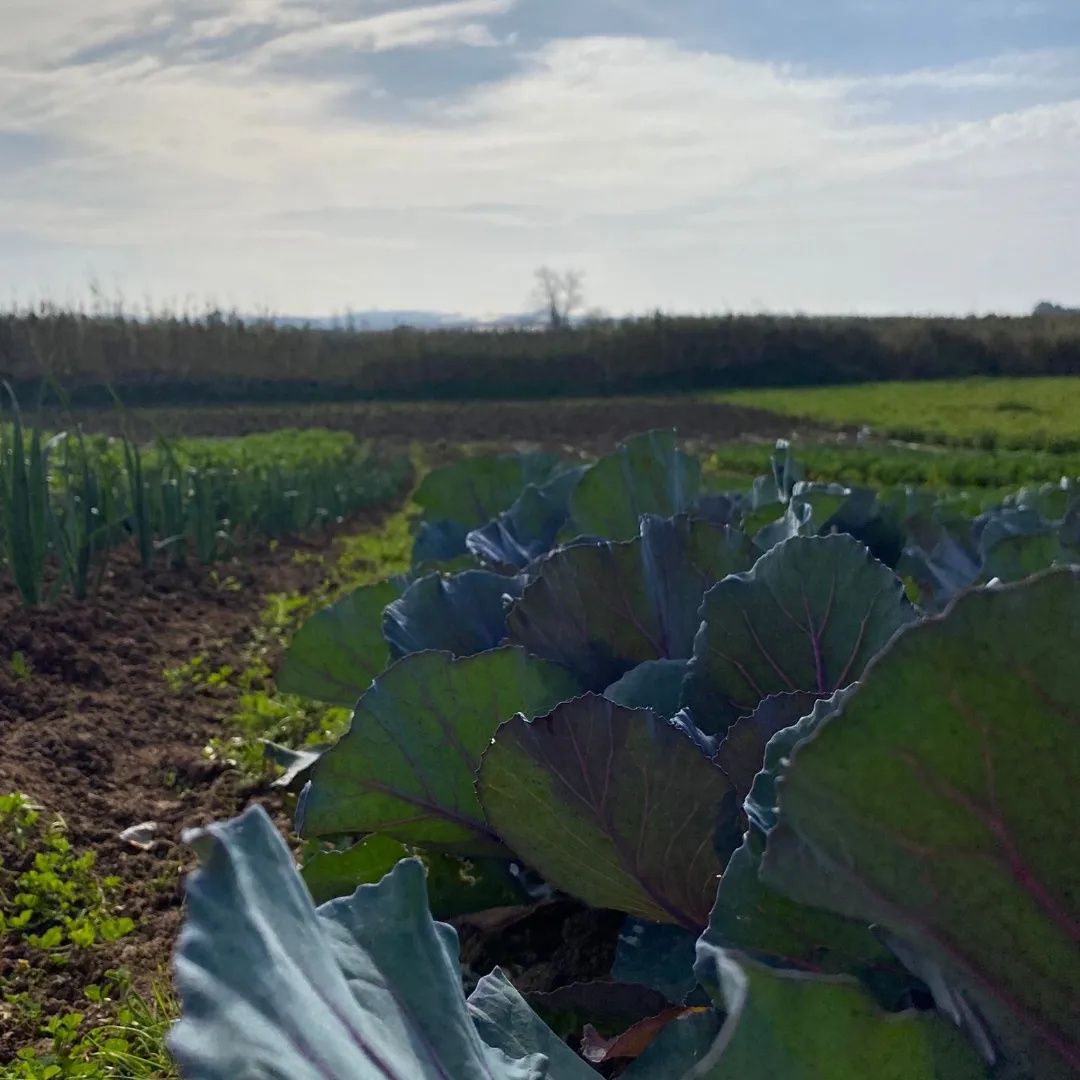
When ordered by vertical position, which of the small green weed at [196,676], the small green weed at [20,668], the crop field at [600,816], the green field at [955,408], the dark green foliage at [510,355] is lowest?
the small green weed at [196,676]

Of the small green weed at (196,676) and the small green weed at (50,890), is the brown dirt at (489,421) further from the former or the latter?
the small green weed at (50,890)

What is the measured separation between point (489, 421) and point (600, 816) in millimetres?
20555

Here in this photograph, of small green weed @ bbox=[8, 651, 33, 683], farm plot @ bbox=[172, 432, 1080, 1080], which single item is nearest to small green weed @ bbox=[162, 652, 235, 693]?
small green weed @ bbox=[8, 651, 33, 683]

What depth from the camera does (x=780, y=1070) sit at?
2.11ft

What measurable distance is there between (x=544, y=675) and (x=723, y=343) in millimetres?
34250

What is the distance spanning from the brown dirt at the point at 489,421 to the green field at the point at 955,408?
173cm

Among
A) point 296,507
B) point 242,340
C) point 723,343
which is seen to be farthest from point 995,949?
point 723,343

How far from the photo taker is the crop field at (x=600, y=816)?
24.2 inches

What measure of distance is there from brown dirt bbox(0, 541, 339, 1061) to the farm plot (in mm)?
538

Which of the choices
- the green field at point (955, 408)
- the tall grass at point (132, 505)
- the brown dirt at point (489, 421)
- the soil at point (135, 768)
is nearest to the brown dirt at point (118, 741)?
the soil at point (135, 768)

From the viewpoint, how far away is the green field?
18469mm

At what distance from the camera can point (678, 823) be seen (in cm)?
111

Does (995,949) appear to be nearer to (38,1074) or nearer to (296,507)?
(38,1074)

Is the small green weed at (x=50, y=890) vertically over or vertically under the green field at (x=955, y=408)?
under
